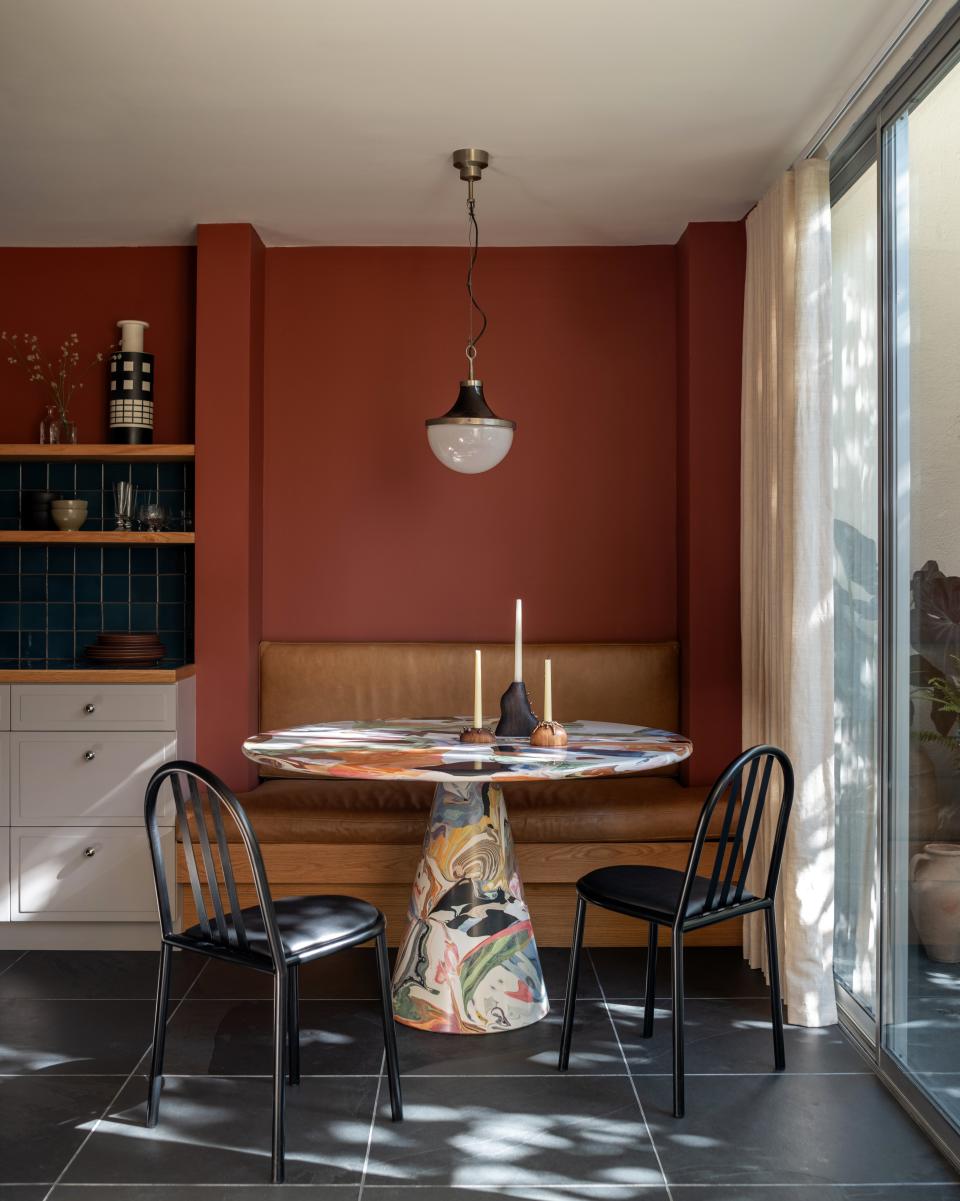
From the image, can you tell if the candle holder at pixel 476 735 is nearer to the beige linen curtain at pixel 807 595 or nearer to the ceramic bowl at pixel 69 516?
the beige linen curtain at pixel 807 595

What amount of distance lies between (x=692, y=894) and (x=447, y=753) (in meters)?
0.65

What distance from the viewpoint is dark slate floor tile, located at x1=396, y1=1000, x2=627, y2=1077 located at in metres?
2.70

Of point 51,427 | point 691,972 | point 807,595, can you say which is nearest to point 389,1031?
point 691,972

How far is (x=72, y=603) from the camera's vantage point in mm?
4352

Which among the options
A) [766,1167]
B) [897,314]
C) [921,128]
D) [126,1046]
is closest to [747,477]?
[897,314]

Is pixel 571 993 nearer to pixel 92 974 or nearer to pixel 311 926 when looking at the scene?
pixel 311 926

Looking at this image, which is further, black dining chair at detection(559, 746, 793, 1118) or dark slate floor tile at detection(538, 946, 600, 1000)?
dark slate floor tile at detection(538, 946, 600, 1000)

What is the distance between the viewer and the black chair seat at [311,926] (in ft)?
7.34

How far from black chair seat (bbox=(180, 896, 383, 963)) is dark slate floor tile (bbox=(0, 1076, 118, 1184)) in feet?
1.64

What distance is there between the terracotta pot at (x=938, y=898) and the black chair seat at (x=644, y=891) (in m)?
0.37

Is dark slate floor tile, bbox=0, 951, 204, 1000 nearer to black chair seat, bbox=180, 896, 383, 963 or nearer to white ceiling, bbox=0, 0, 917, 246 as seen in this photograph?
black chair seat, bbox=180, 896, 383, 963

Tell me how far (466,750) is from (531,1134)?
0.86 m

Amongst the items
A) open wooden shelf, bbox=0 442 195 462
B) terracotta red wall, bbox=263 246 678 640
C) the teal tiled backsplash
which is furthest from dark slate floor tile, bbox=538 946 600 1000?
open wooden shelf, bbox=0 442 195 462

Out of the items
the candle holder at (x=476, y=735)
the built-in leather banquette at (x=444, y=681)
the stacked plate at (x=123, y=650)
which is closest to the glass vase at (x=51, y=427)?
the stacked plate at (x=123, y=650)
